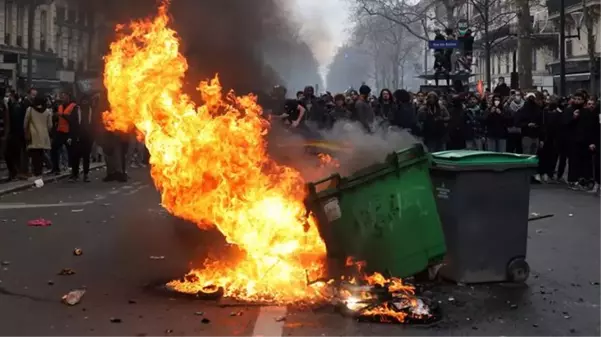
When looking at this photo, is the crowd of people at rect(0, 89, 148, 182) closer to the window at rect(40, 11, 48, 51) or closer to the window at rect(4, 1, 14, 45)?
the window at rect(40, 11, 48, 51)

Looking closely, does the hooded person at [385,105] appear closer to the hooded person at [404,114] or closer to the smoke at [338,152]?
the hooded person at [404,114]

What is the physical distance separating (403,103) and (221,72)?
27.1 feet

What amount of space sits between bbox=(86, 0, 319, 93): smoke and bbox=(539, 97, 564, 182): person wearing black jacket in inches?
294

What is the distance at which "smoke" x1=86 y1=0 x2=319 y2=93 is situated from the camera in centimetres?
773

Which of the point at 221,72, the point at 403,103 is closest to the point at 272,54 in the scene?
the point at 221,72

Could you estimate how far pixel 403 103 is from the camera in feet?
51.4

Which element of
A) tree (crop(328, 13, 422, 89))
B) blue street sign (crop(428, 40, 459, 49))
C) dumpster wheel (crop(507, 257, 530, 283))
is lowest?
dumpster wheel (crop(507, 257, 530, 283))

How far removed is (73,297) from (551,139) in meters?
11.0

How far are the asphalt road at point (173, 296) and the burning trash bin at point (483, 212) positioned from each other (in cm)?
17

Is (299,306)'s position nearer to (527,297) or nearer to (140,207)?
(527,297)

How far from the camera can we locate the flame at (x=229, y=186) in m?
6.11

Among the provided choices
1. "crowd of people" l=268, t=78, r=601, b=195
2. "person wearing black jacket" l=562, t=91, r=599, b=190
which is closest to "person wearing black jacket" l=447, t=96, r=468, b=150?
"crowd of people" l=268, t=78, r=601, b=195

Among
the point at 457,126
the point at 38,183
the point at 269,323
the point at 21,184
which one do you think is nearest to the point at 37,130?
the point at 38,183

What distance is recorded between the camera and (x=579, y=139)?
1341cm
